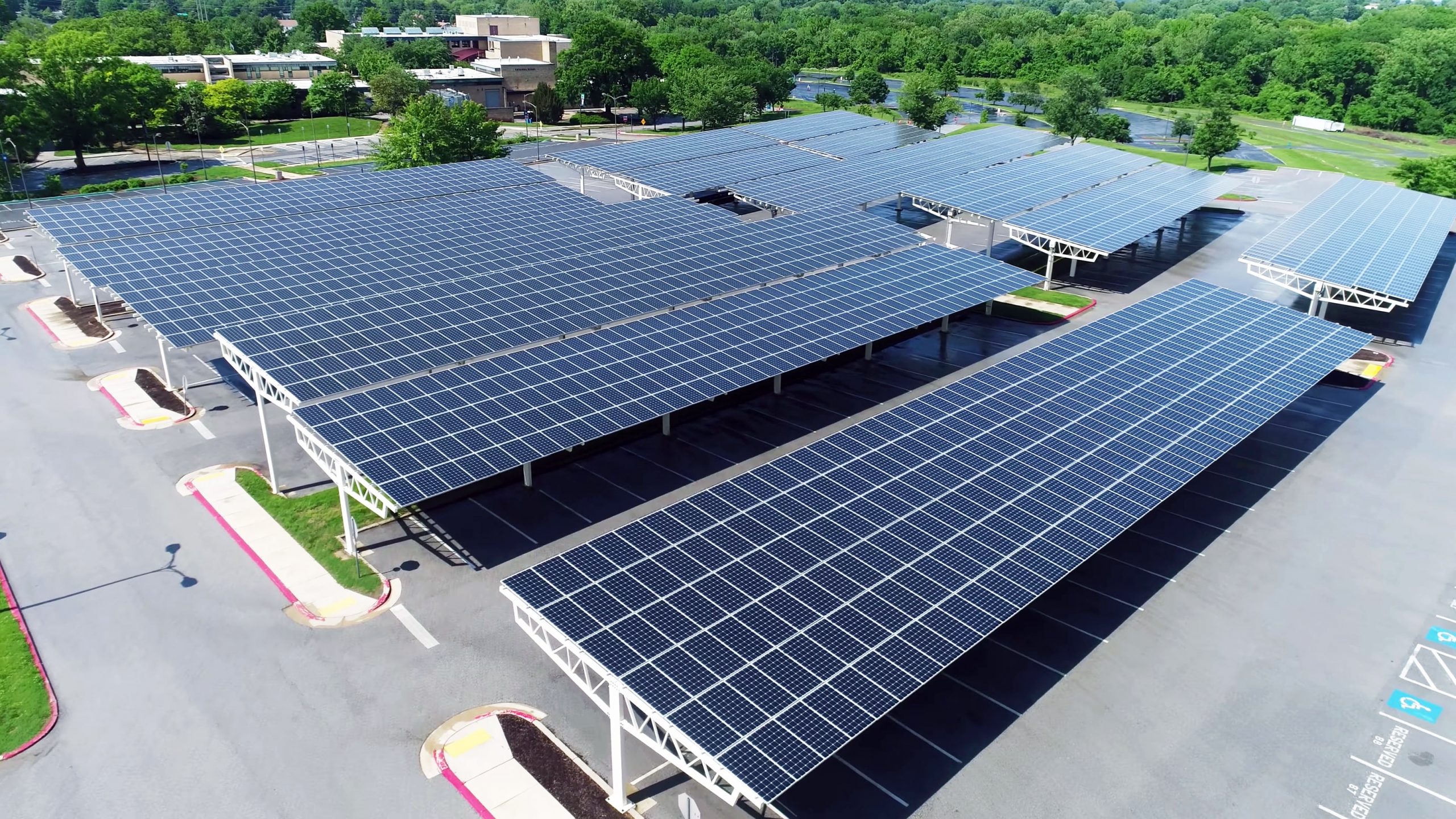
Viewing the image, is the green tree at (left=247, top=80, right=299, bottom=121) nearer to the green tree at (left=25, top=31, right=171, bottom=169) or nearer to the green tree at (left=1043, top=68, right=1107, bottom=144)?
the green tree at (left=25, top=31, right=171, bottom=169)

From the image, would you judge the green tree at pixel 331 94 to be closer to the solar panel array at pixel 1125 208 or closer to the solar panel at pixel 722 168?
the solar panel at pixel 722 168

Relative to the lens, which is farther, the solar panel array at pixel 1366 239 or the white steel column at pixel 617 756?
the solar panel array at pixel 1366 239

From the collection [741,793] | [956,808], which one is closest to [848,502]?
[956,808]

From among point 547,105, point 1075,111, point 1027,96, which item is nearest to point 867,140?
point 1075,111

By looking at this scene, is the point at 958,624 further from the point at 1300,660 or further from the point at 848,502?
the point at 1300,660

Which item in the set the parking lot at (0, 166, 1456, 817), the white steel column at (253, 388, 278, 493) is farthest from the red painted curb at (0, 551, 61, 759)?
the white steel column at (253, 388, 278, 493)

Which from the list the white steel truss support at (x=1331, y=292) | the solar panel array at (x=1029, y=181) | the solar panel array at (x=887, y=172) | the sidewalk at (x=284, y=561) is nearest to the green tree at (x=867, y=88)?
the solar panel array at (x=887, y=172)

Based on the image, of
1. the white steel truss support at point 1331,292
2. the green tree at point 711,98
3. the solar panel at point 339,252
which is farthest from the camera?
the green tree at point 711,98
